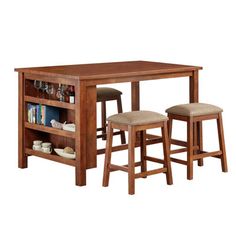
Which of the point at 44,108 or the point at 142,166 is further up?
the point at 44,108

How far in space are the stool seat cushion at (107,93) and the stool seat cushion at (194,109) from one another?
111 centimetres

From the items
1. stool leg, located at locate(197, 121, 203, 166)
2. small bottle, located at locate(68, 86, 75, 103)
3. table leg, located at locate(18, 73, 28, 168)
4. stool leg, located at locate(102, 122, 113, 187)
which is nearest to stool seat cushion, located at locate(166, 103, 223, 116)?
stool leg, located at locate(197, 121, 203, 166)

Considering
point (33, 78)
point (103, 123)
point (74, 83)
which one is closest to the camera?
point (74, 83)

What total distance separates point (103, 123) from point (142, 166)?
1.62 meters

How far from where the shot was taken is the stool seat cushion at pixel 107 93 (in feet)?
26.0

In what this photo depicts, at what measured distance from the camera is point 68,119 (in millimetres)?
7051

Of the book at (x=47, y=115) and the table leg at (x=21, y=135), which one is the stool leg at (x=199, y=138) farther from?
the table leg at (x=21, y=135)

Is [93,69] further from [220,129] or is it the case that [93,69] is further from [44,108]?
[220,129]

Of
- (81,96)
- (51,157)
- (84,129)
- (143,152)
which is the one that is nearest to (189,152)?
(143,152)

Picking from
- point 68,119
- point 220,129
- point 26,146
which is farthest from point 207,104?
point 26,146

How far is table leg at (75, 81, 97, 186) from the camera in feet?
21.1

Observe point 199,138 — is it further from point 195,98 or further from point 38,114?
point 38,114

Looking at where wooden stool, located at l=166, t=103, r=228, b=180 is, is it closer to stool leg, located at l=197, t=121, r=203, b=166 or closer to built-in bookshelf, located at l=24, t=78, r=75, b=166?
stool leg, located at l=197, t=121, r=203, b=166

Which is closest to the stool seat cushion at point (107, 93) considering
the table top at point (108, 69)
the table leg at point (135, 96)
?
the table leg at point (135, 96)
